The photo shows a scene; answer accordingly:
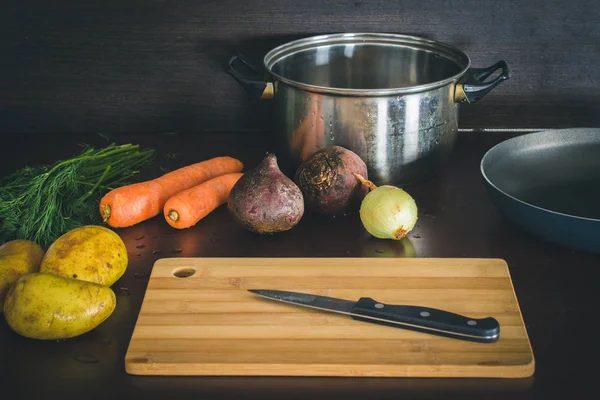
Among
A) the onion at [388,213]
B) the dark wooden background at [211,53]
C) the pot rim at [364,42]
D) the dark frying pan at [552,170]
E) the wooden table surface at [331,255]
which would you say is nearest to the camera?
the wooden table surface at [331,255]

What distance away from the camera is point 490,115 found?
1556 mm

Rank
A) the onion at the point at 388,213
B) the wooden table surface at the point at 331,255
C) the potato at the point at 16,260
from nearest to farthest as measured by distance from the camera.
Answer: the wooden table surface at the point at 331,255 < the potato at the point at 16,260 < the onion at the point at 388,213

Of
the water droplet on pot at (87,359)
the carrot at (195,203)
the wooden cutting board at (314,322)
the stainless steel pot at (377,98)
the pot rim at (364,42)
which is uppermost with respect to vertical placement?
the pot rim at (364,42)

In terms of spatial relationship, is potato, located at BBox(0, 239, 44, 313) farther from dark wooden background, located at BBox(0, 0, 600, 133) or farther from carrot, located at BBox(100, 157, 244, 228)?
dark wooden background, located at BBox(0, 0, 600, 133)

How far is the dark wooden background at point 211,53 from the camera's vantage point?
1451 mm

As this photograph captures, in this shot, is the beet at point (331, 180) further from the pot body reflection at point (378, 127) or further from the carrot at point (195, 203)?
the carrot at point (195, 203)

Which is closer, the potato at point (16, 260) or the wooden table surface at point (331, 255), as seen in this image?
the wooden table surface at point (331, 255)

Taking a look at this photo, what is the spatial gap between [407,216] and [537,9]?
2.00 feet

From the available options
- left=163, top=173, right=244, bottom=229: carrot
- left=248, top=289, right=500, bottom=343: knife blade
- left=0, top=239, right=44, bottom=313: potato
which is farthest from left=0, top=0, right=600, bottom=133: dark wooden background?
left=248, top=289, right=500, bottom=343: knife blade

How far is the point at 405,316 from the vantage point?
90 centimetres

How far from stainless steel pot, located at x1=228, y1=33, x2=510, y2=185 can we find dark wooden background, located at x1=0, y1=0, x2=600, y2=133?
2.6 inches

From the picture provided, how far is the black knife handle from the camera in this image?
874 millimetres

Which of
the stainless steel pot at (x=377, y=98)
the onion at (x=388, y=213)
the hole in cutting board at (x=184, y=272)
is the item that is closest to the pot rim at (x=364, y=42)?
the stainless steel pot at (x=377, y=98)

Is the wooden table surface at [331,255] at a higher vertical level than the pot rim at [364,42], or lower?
lower
